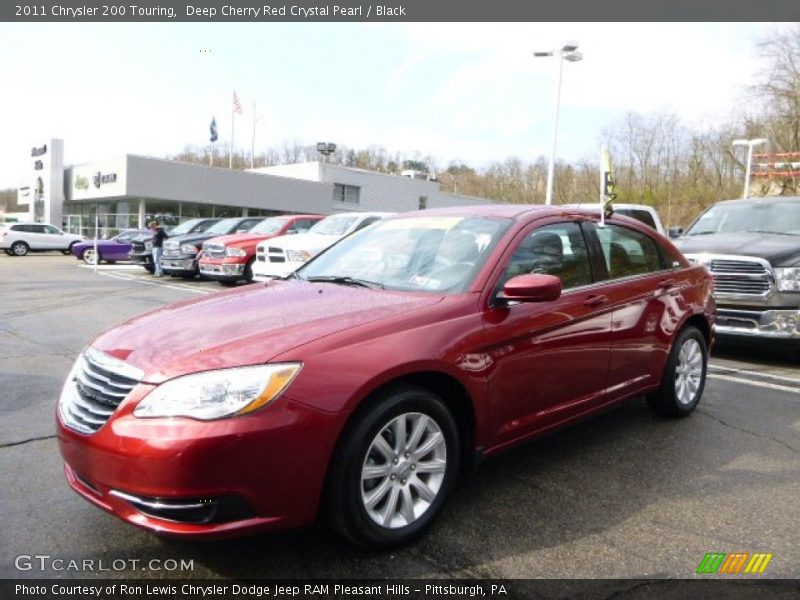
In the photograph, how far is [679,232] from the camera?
10.2 m

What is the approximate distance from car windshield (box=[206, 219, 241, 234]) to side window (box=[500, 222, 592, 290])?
14.4m

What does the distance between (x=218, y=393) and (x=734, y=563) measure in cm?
238

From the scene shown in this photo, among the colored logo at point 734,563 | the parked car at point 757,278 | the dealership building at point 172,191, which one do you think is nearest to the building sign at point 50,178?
the dealership building at point 172,191

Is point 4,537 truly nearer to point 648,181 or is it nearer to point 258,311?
point 258,311

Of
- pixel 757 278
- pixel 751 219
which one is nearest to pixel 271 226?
pixel 751 219

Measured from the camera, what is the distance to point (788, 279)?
6840 millimetres

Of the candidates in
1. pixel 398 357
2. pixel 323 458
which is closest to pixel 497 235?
pixel 398 357

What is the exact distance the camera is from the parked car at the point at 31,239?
29562 millimetres

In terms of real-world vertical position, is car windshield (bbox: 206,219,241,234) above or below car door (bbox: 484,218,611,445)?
above

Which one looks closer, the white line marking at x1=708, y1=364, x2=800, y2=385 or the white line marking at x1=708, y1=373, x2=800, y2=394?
the white line marking at x1=708, y1=373, x2=800, y2=394

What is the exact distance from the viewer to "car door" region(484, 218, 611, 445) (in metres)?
3.32

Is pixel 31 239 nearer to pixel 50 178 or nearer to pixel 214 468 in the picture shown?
pixel 50 178

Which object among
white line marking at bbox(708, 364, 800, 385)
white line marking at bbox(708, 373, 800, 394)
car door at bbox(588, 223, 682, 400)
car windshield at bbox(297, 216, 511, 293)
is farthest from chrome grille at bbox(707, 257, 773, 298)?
car windshield at bbox(297, 216, 511, 293)

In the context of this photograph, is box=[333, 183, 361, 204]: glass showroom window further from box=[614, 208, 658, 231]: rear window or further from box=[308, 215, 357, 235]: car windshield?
box=[614, 208, 658, 231]: rear window
